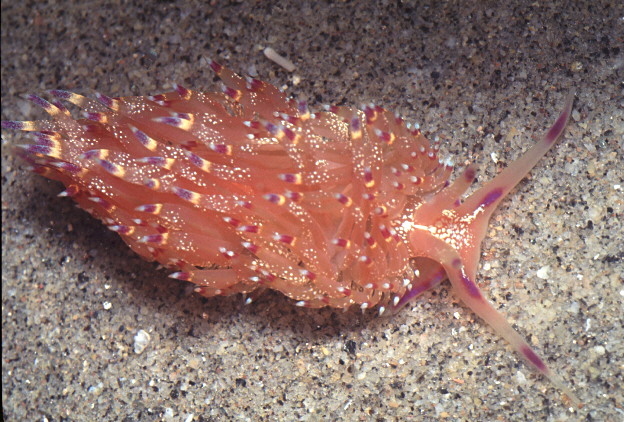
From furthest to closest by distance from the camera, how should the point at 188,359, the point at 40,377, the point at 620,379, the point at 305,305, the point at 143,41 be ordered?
the point at 143,41
the point at 40,377
the point at 188,359
the point at 305,305
the point at 620,379

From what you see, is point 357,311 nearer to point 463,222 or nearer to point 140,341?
point 463,222

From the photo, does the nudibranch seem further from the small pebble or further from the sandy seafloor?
the small pebble

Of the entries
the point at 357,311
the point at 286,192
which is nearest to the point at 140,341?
the point at 357,311

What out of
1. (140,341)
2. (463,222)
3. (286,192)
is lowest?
(140,341)

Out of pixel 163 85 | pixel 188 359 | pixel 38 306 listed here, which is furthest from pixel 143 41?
pixel 188 359

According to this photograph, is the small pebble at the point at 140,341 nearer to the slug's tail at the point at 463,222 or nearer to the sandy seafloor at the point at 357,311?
the sandy seafloor at the point at 357,311

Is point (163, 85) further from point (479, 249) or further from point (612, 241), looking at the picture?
point (612, 241)

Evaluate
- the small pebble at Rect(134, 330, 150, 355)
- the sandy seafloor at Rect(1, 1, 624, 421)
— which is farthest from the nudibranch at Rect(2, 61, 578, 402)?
the small pebble at Rect(134, 330, 150, 355)

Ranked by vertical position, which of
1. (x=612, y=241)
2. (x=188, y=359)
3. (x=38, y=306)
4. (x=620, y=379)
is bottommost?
(x=38, y=306)
